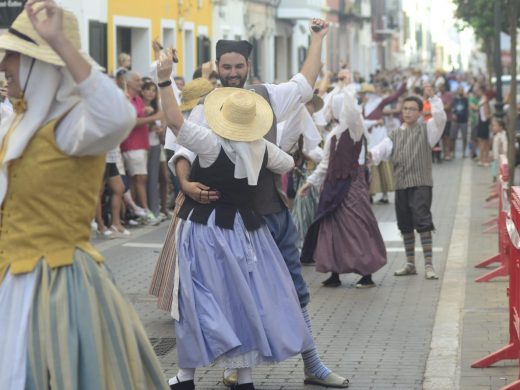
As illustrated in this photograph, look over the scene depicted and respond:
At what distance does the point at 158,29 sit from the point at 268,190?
21016 millimetres

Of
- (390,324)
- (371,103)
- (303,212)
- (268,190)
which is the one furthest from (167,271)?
(371,103)

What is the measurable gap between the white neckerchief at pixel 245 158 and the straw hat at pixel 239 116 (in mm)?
53

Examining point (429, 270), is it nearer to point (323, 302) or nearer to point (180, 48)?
point (323, 302)

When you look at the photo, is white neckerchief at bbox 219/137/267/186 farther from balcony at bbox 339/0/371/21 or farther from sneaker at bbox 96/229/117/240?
balcony at bbox 339/0/371/21

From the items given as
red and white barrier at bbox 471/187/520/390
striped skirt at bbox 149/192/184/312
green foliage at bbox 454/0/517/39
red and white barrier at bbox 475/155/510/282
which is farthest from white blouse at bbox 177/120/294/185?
green foliage at bbox 454/0/517/39

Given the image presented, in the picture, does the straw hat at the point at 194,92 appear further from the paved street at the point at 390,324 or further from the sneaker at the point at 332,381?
the sneaker at the point at 332,381

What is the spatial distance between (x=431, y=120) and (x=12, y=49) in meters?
7.86

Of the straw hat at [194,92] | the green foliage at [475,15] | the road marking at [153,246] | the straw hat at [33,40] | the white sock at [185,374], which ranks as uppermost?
the green foliage at [475,15]

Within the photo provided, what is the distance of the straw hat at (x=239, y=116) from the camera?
6.82 meters

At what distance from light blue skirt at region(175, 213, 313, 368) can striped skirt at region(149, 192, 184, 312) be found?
75 cm

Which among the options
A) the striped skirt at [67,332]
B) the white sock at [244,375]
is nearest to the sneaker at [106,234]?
the white sock at [244,375]

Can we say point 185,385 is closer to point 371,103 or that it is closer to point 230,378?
point 230,378

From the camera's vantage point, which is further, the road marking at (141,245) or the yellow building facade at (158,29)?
the yellow building facade at (158,29)

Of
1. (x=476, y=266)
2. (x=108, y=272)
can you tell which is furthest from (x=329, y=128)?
(x=108, y=272)
